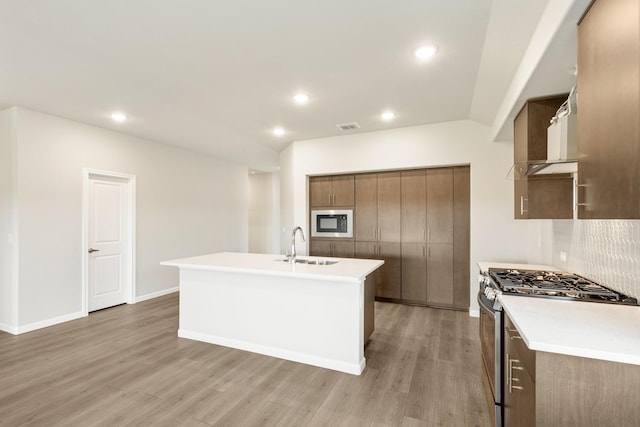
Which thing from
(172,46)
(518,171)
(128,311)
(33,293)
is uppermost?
(172,46)

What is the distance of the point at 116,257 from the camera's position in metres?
4.68

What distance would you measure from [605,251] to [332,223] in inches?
141

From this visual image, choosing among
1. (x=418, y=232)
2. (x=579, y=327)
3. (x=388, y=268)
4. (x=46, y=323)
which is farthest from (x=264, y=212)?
(x=579, y=327)

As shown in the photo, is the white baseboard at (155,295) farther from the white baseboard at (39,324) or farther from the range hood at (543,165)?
the range hood at (543,165)

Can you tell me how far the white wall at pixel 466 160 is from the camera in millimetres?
4020

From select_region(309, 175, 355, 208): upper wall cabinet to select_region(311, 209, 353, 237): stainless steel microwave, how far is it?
13cm

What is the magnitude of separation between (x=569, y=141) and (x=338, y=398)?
231 centimetres

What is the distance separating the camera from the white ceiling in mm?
1910

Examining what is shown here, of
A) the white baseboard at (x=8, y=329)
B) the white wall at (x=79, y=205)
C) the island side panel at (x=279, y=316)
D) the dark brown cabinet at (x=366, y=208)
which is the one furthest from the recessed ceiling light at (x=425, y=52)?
the white baseboard at (x=8, y=329)

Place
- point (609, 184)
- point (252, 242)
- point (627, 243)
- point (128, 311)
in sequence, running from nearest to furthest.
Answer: point (609, 184) < point (627, 243) < point (128, 311) < point (252, 242)

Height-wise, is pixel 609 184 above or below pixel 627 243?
above

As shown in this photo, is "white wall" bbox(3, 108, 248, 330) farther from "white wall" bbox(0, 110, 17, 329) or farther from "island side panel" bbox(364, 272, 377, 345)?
"island side panel" bbox(364, 272, 377, 345)

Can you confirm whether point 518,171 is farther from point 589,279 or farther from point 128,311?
point 128,311

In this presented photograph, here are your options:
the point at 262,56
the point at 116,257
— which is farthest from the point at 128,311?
the point at 262,56
